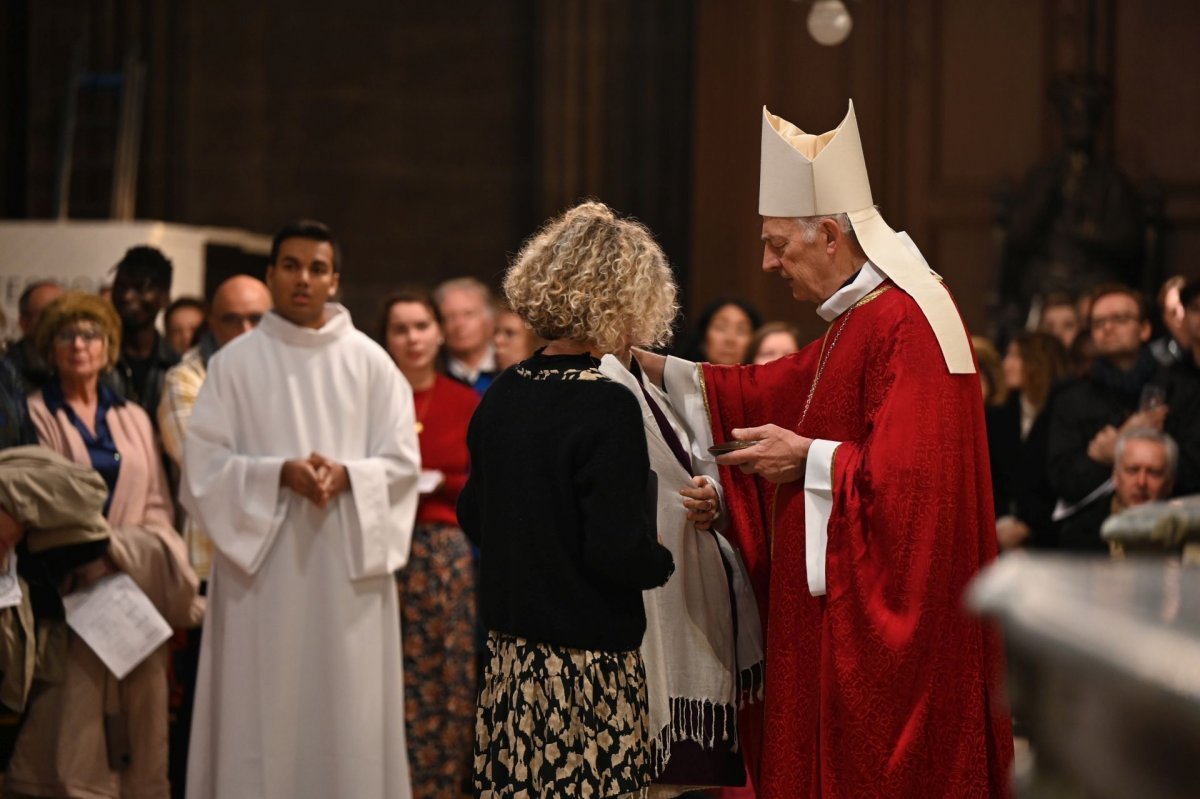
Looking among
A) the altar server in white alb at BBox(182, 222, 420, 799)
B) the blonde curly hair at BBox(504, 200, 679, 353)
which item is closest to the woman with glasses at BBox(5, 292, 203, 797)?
the altar server in white alb at BBox(182, 222, 420, 799)

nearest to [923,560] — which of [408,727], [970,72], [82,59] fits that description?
[408,727]

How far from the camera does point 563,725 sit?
9.59ft

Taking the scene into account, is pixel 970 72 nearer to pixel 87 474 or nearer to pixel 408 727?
pixel 408 727

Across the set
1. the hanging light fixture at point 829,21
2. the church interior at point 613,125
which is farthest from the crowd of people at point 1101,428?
the hanging light fixture at point 829,21

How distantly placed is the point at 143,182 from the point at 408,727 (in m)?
5.55

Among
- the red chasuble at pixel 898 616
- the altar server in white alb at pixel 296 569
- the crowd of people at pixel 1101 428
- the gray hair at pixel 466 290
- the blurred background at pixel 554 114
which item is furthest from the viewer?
the blurred background at pixel 554 114

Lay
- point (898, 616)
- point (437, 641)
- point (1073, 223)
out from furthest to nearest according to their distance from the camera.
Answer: point (1073, 223)
point (437, 641)
point (898, 616)

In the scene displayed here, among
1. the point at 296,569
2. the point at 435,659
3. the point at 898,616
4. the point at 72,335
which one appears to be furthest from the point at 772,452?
the point at 72,335

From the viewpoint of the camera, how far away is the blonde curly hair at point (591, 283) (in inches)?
117

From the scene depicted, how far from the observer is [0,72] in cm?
992

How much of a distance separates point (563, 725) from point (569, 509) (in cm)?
39

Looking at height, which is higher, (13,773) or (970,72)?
(970,72)

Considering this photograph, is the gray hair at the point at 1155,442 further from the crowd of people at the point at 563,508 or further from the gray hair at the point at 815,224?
the gray hair at the point at 815,224

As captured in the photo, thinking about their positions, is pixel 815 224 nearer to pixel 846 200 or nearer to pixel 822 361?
pixel 846 200
